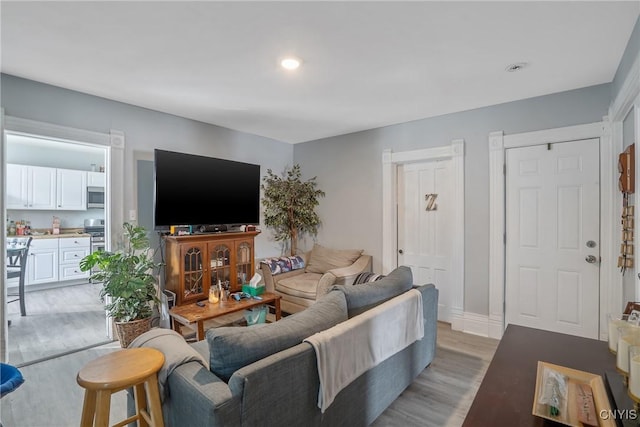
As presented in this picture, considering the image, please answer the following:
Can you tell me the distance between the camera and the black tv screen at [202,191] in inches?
125

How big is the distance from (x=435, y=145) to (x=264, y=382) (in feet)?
10.6

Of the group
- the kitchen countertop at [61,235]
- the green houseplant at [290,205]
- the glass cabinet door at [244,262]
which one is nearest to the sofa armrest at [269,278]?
the glass cabinet door at [244,262]

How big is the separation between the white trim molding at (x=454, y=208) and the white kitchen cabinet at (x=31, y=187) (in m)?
5.53

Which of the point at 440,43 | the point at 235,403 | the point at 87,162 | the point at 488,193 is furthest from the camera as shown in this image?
the point at 87,162

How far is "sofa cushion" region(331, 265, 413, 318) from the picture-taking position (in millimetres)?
1939

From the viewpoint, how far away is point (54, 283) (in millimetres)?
5070

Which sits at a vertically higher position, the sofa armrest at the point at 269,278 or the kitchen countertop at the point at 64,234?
the kitchen countertop at the point at 64,234

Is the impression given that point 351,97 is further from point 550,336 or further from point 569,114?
point 550,336

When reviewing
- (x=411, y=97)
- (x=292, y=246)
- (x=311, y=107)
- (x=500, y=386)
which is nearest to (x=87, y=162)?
(x=292, y=246)

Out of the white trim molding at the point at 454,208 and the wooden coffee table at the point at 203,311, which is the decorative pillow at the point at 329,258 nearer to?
the white trim molding at the point at 454,208

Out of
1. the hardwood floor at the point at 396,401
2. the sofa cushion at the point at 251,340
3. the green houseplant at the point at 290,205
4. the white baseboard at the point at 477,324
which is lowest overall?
the hardwood floor at the point at 396,401

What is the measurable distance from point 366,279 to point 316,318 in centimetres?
171

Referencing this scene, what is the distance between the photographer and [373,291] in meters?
2.05

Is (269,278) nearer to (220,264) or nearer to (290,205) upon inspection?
(220,264)
